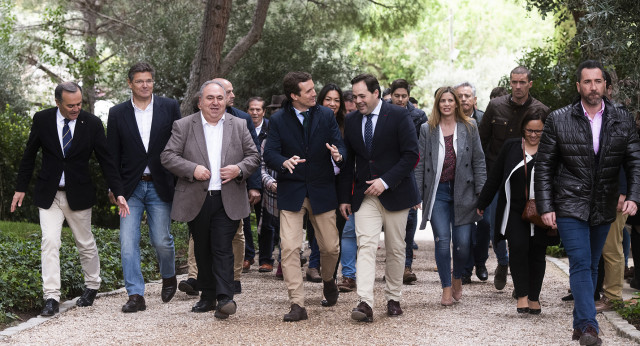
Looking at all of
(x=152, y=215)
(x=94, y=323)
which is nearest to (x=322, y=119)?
(x=152, y=215)

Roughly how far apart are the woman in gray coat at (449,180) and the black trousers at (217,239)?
78.2 inches

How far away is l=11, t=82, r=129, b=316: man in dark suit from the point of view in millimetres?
8203

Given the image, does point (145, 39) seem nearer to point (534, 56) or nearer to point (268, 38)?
point (268, 38)

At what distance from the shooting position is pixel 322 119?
7883mm

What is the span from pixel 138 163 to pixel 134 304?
1293 millimetres

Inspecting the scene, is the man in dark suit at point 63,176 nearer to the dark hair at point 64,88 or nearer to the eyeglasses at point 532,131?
the dark hair at point 64,88

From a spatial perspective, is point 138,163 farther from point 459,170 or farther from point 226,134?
point 459,170

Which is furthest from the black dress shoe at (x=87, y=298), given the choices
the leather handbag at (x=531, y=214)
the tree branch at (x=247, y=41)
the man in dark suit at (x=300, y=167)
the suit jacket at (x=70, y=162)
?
the tree branch at (x=247, y=41)

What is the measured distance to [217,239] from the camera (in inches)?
309

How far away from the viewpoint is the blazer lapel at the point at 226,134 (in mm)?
7867

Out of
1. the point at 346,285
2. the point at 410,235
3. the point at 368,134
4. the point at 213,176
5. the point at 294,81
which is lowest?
the point at 346,285

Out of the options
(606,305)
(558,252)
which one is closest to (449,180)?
(606,305)

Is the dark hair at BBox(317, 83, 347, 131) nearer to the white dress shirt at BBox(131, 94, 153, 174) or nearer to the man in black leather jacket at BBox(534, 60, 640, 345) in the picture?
the white dress shirt at BBox(131, 94, 153, 174)

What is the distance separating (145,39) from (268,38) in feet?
12.2
